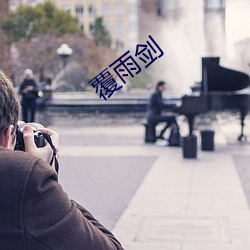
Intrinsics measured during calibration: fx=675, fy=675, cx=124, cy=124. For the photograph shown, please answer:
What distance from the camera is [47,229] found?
1711mm

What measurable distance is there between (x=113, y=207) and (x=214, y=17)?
53136 millimetres

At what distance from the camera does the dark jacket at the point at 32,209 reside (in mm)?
1694

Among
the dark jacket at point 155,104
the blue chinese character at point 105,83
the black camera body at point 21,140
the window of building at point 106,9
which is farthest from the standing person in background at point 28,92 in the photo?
the window of building at point 106,9

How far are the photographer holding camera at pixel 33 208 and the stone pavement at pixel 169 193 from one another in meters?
4.03

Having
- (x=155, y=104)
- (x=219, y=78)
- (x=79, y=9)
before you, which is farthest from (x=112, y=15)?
(x=219, y=78)

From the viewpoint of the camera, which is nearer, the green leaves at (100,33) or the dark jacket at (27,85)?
the dark jacket at (27,85)

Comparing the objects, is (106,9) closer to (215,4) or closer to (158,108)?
(215,4)

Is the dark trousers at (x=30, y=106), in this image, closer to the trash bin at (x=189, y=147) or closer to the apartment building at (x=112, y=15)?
the trash bin at (x=189, y=147)

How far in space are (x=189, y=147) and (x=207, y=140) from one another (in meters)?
1.38

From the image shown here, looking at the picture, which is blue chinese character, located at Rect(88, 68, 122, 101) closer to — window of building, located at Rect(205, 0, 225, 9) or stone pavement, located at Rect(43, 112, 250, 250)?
stone pavement, located at Rect(43, 112, 250, 250)

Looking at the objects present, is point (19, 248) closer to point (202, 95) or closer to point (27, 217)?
point (27, 217)

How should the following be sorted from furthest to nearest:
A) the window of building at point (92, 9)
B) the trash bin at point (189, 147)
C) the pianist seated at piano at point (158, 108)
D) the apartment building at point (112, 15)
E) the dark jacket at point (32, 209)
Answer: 1. the window of building at point (92, 9)
2. the apartment building at point (112, 15)
3. the pianist seated at piano at point (158, 108)
4. the trash bin at point (189, 147)
5. the dark jacket at point (32, 209)

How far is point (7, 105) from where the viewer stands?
184cm

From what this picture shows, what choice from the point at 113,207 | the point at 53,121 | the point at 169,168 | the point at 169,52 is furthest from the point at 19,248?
the point at 169,52
